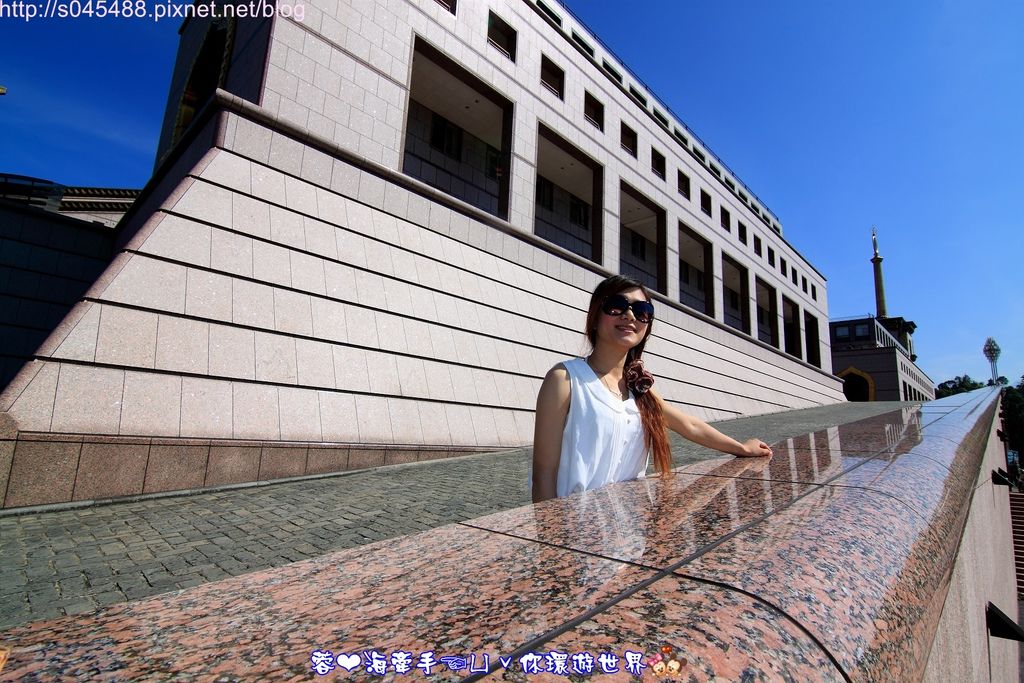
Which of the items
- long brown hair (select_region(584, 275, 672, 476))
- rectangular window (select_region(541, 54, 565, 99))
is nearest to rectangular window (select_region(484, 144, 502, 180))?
rectangular window (select_region(541, 54, 565, 99))

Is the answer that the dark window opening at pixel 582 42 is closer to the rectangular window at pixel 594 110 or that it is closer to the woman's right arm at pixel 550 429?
the rectangular window at pixel 594 110

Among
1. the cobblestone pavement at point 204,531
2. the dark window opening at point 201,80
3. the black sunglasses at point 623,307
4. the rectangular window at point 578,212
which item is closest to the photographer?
the black sunglasses at point 623,307

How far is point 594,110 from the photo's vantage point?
16.5 meters

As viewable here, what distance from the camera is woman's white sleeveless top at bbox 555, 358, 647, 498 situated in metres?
2.43

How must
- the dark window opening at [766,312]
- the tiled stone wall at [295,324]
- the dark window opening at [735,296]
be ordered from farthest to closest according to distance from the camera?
the dark window opening at [766,312], the dark window opening at [735,296], the tiled stone wall at [295,324]

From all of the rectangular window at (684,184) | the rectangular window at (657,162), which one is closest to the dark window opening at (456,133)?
the rectangular window at (657,162)

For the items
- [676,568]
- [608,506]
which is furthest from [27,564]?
[676,568]

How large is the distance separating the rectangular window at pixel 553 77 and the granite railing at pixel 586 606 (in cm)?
1543

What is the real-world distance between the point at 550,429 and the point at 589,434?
201 millimetres

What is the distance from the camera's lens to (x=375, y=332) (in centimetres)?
834

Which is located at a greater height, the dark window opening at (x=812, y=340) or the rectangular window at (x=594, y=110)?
the rectangular window at (x=594, y=110)

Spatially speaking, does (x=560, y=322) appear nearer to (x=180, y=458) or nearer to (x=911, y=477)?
(x=180, y=458)

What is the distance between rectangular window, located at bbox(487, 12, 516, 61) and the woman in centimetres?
1284

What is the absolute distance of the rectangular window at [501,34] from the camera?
43.0ft
